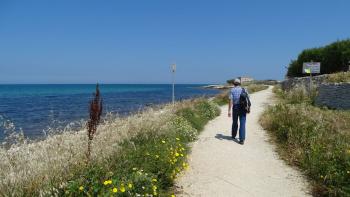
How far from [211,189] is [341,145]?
311cm

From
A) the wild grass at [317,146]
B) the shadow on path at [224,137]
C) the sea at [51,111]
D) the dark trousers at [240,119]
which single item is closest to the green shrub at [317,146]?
the wild grass at [317,146]

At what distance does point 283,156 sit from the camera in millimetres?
8023

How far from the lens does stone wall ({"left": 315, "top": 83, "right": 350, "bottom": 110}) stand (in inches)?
614

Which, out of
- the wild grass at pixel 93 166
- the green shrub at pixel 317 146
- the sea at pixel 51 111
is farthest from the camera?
the sea at pixel 51 111

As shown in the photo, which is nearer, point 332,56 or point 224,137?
point 224,137

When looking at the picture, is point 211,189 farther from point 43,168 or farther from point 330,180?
point 43,168

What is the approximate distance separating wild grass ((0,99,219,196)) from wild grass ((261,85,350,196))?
255 centimetres

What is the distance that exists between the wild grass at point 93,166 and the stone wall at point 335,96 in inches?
445

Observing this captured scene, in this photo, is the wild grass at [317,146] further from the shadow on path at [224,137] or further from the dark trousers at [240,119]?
the shadow on path at [224,137]

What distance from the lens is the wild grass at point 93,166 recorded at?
454 centimetres

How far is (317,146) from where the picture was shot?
722 centimetres

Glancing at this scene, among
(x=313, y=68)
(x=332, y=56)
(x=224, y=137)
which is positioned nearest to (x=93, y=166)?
(x=224, y=137)

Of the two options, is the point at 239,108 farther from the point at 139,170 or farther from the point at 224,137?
the point at 139,170

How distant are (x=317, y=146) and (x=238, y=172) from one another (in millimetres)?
1907
